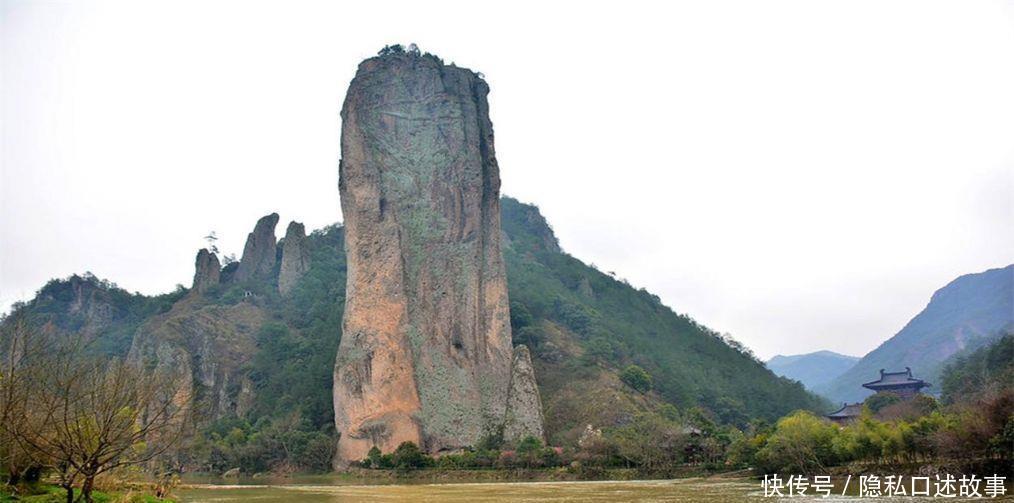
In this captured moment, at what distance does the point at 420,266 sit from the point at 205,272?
37.7m

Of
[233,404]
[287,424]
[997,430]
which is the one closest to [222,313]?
[233,404]

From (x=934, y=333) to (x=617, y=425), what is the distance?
88273 millimetres

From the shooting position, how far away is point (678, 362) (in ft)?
249

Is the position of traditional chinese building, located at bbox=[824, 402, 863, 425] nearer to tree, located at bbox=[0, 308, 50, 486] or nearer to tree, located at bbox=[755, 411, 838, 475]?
tree, located at bbox=[755, 411, 838, 475]

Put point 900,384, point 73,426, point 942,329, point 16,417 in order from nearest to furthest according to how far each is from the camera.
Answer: point 16,417
point 73,426
point 900,384
point 942,329

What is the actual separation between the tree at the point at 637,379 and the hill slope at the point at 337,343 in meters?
0.59

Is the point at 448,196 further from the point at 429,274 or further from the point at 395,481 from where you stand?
the point at 395,481

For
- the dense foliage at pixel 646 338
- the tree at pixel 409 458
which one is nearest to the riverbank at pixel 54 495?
the tree at pixel 409 458

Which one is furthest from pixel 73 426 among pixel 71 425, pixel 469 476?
pixel 469 476

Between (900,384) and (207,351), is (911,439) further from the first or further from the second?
(207,351)

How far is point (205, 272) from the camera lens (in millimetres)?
85875

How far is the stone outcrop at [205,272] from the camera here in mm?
85250

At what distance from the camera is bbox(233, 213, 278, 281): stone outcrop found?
87.8 meters

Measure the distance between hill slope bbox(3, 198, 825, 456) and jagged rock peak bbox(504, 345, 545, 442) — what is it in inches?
75.7
